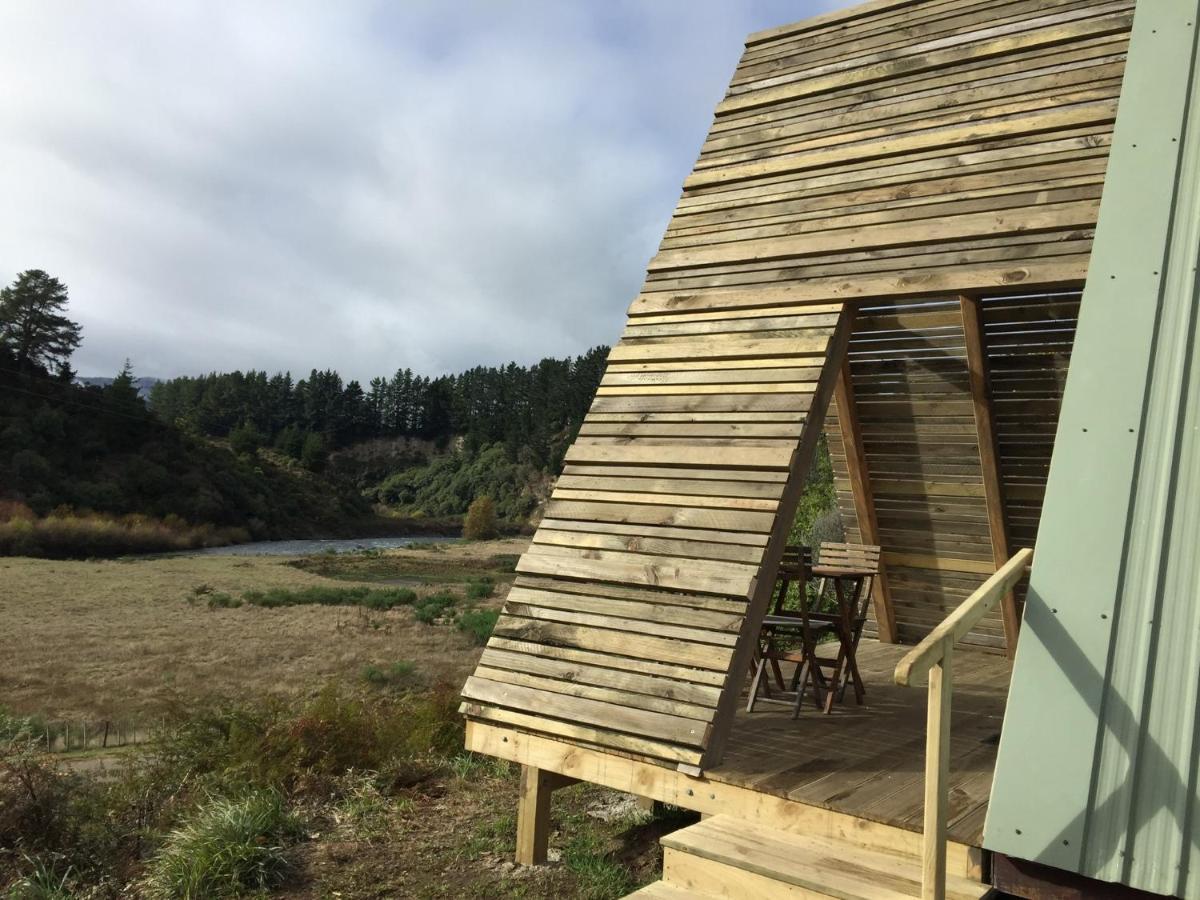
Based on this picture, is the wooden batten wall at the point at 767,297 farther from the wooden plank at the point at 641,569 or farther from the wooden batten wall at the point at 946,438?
the wooden batten wall at the point at 946,438

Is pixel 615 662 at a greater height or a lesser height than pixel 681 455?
lesser

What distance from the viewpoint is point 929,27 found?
5312 mm

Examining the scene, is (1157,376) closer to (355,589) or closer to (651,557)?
(651,557)

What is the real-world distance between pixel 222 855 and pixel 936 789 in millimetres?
3447

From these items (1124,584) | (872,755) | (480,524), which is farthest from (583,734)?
(480,524)

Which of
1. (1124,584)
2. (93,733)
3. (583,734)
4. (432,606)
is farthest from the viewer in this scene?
(432,606)

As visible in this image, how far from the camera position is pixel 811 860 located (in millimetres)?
3230

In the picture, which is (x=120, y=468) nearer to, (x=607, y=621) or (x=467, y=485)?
(x=467, y=485)

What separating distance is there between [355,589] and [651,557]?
16.8 meters

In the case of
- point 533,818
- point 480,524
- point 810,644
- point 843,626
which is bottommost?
point 480,524

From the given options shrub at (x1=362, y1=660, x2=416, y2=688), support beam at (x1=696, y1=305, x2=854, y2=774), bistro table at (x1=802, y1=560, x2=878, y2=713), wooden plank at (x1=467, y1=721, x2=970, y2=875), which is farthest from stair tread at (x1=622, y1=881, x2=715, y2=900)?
shrub at (x1=362, y1=660, x2=416, y2=688)

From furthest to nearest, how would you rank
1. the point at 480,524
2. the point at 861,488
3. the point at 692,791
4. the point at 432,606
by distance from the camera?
1. the point at 480,524
2. the point at 432,606
3. the point at 861,488
4. the point at 692,791

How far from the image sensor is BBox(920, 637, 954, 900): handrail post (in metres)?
2.46

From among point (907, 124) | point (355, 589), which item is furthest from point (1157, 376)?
point (355, 589)
